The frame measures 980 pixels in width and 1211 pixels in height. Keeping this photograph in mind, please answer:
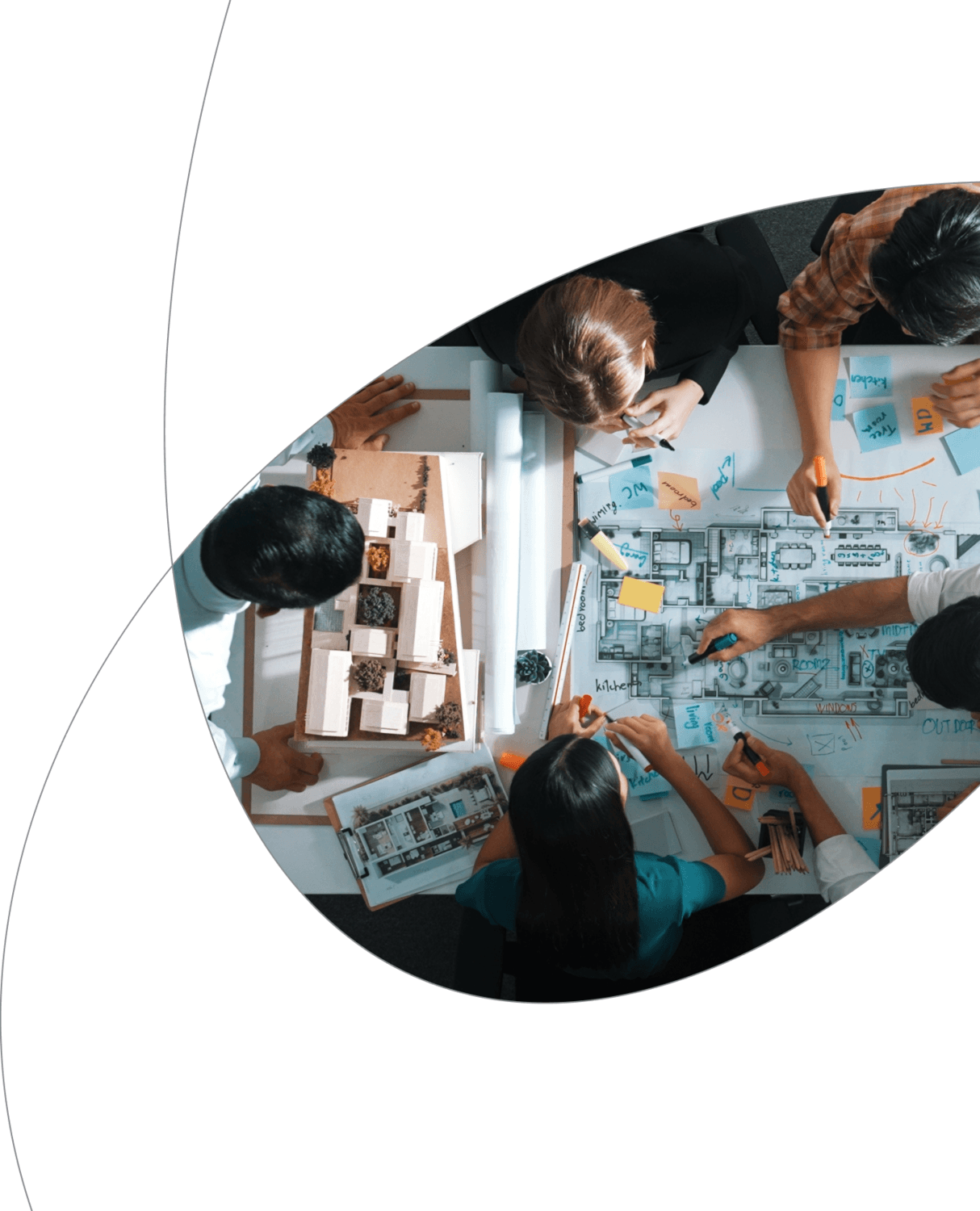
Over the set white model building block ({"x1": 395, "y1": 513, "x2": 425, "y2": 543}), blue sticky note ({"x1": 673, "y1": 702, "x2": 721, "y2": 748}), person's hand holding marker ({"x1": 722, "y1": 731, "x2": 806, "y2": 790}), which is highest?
white model building block ({"x1": 395, "y1": 513, "x2": 425, "y2": 543})

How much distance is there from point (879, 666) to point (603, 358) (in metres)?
0.70

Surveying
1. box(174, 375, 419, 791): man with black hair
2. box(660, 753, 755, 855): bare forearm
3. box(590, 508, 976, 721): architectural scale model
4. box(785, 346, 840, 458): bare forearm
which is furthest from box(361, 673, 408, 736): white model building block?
box(785, 346, 840, 458): bare forearm

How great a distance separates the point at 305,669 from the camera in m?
1.42

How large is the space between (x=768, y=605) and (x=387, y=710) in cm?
68

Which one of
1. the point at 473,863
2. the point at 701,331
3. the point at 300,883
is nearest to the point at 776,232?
the point at 701,331

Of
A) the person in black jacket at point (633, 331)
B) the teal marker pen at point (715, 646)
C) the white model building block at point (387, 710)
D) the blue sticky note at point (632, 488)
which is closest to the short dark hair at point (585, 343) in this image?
the person in black jacket at point (633, 331)

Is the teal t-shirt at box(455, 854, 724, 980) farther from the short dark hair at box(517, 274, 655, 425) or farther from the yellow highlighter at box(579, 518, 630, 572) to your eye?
the short dark hair at box(517, 274, 655, 425)

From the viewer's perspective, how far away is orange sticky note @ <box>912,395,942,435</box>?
143 centimetres

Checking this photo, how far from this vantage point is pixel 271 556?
1369 mm

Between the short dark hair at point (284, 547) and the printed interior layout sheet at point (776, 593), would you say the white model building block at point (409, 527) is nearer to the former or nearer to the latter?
the short dark hair at point (284, 547)

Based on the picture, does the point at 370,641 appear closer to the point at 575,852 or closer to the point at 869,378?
the point at 575,852

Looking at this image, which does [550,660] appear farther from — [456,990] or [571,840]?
[456,990]

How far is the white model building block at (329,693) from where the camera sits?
1.41 m

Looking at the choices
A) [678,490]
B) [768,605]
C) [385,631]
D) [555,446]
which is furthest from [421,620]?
[768,605]
